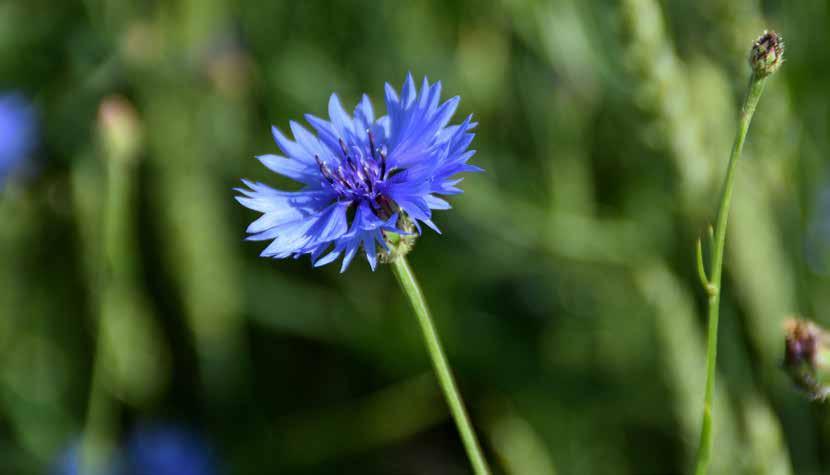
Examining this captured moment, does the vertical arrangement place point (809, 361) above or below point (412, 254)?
below

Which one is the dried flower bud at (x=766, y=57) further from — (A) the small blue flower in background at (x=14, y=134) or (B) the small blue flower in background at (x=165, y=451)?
(A) the small blue flower in background at (x=14, y=134)

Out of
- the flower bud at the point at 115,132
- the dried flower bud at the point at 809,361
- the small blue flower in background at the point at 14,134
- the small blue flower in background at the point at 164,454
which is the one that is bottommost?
the small blue flower in background at the point at 164,454

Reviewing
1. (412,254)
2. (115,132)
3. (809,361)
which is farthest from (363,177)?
(412,254)

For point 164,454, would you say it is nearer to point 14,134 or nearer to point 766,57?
point 14,134

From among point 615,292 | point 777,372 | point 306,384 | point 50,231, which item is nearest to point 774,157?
point 777,372

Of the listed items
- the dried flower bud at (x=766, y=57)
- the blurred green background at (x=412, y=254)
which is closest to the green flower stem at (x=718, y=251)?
the dried flower bud at (x=766, y=57)

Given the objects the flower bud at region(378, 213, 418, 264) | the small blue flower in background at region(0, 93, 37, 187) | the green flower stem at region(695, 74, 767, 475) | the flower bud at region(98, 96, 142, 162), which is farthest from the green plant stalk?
the green flower stem at region(695, 74, 767, 475)

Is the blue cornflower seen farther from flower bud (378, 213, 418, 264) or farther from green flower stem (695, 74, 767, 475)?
green flower stem (695, 74, 767, 475)
